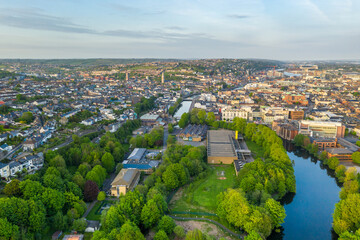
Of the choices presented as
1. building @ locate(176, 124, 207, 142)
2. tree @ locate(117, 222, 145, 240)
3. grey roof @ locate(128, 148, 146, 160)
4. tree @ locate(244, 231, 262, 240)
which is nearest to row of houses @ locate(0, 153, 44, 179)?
grey roof @ locate(128, 148, 146, 160)

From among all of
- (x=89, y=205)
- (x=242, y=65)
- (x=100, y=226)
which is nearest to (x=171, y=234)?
(x=100, y=226)

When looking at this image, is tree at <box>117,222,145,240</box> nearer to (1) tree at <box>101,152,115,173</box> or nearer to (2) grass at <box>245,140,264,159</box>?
(1) tree at <box>101,152,115,173</box>

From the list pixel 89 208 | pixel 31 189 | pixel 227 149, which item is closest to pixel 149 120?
pixel 227 149

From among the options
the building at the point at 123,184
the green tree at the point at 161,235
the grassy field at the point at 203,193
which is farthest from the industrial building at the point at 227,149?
the green tree at the point at 161,235

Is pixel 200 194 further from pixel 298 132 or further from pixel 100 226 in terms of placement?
pixel 298 132

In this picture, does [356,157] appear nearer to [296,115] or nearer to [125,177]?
[296,115]

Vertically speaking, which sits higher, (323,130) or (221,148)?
(323,130)
